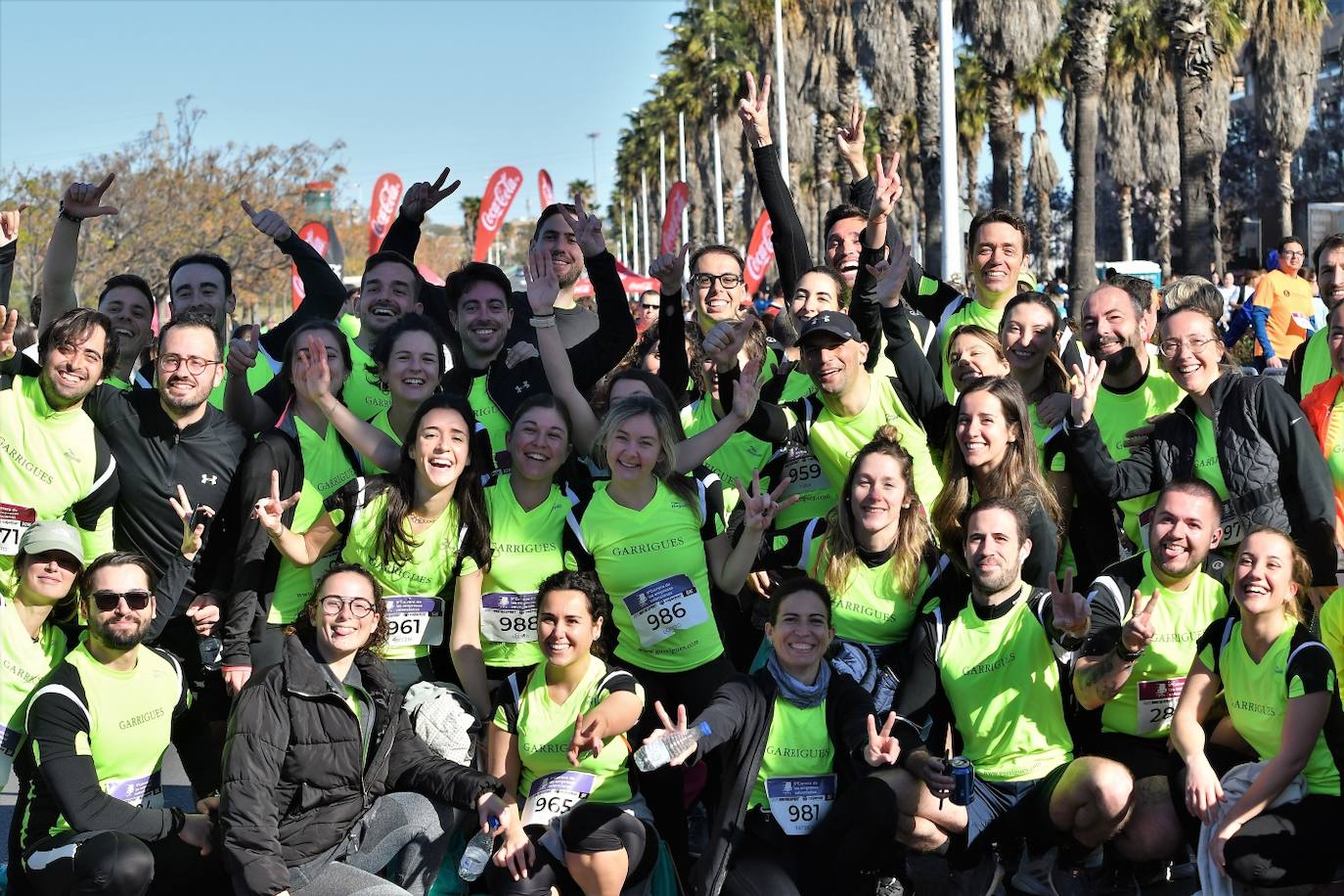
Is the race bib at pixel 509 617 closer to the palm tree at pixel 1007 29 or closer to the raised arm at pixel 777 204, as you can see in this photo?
the raised arm at pixel 777 204

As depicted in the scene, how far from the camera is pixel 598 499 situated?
5.59 metres

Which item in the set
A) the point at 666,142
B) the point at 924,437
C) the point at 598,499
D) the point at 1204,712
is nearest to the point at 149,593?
the point at 598,499

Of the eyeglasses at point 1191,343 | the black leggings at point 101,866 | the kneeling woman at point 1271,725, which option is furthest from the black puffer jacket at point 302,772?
the eyeglasses at point 1191,343

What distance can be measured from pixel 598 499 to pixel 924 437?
54.3 inches

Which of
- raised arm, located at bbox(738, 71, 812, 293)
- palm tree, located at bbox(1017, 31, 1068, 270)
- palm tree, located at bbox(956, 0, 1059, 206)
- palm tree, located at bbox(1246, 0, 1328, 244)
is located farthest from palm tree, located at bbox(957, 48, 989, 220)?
raised arm, located at bbox(738, 71, 812, 293)

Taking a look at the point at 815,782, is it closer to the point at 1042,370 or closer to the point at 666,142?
the point at 1042,370

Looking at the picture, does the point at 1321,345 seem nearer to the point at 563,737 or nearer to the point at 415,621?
the point at 563,737

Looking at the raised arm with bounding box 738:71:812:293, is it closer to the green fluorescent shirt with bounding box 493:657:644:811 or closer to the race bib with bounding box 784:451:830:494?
the race bib with bounding box 784:451:830:494

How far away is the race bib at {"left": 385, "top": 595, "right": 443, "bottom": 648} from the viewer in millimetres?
5387

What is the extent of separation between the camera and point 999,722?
496 cm

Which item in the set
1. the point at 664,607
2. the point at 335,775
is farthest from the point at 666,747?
the point at 335,775

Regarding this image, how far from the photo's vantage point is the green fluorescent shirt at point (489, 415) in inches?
247

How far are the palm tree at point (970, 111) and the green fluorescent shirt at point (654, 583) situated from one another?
108 feet

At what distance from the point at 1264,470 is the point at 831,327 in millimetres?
1744
